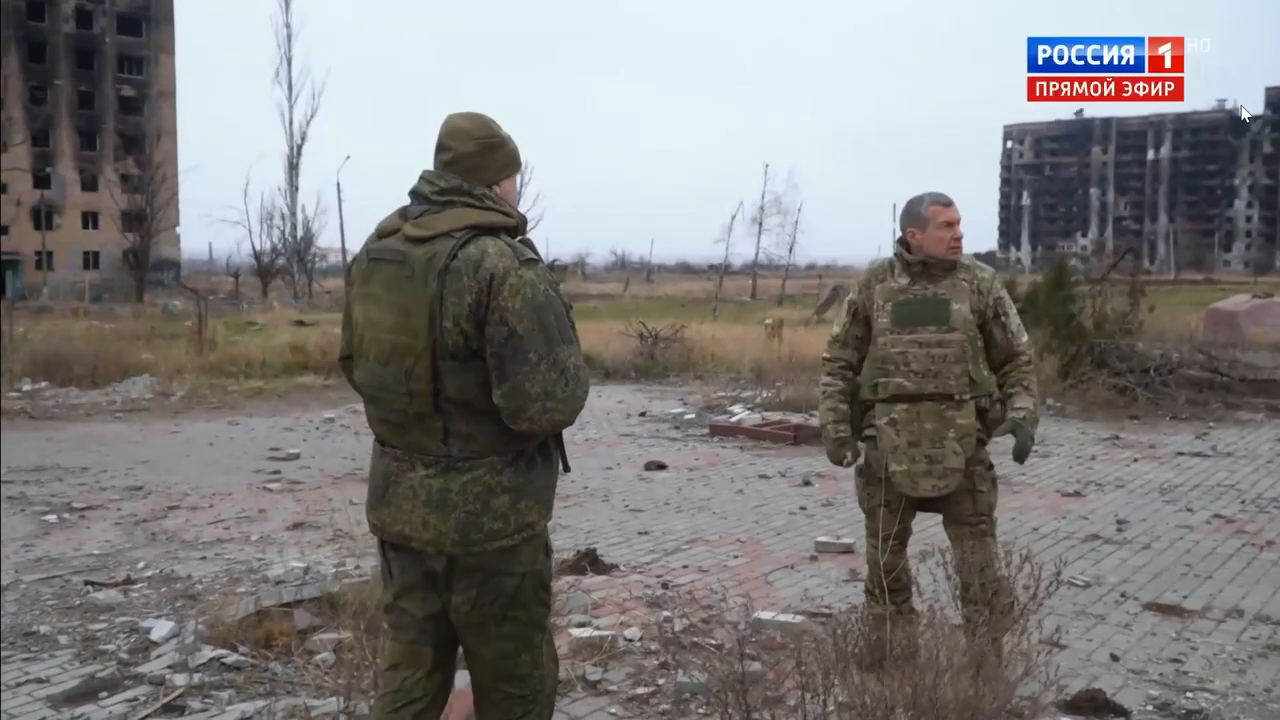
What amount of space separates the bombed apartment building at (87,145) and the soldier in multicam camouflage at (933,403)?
2780 millimetres

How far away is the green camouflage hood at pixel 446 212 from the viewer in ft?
8.83

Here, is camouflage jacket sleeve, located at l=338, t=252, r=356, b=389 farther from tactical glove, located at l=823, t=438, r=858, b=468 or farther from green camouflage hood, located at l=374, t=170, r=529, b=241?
tactical glove, located at l=823, t=438, r=858, b=468

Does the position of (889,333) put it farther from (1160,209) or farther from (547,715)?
(1160,209)

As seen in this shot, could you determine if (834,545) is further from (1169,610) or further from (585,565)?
(1169,610)

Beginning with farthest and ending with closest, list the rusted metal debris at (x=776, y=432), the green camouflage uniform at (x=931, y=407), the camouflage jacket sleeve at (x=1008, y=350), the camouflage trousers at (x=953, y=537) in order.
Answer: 1. the rusted metal debris at (x=776, y=432)
2. the camouflage jacket sleeve at (x=1008, y=350)
3. the green camouflage uniform at (x=931, y=407)
4. the camouflage trousers at (x=953, y=537)

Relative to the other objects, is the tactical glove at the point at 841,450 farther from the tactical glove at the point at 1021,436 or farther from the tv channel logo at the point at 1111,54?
the tv channel logo at the point at 1111,54

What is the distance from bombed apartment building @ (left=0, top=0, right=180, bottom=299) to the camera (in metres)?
2.83

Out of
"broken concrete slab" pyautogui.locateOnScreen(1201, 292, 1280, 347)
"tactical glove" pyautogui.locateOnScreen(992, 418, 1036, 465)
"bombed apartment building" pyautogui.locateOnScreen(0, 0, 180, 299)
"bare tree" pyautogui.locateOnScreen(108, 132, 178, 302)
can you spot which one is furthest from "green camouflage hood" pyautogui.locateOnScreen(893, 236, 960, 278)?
"bare tree" pyautogui.locateOnScreen(108, 132, 178, 302)

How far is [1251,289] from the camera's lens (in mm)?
11102

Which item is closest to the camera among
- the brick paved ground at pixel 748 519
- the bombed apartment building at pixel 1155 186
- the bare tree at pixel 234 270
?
the brick paved ground at pixel 748 519

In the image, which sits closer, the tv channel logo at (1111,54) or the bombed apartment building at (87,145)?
the bombed apartment building at (87,145)

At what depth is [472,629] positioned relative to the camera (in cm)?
274

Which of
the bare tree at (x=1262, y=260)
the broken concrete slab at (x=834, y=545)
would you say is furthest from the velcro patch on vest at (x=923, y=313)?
the bare tree at (x=1262, y=260)

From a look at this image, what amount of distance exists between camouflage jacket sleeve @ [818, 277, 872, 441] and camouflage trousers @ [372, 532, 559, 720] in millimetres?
1623
